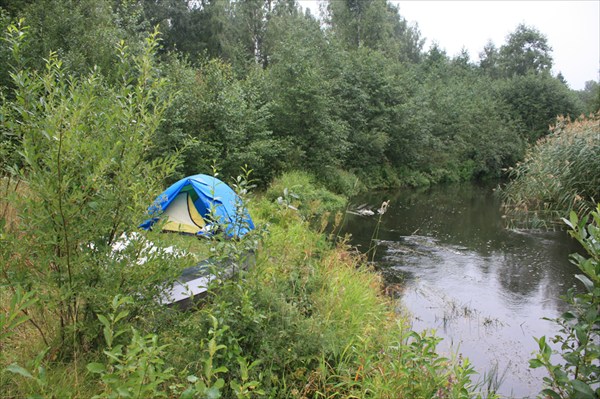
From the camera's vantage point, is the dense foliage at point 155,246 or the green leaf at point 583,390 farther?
the dense foliage at point 155,246

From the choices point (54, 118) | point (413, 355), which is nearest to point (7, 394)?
point (54, 118)

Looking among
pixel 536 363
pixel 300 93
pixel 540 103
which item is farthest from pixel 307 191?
pixel 540 103

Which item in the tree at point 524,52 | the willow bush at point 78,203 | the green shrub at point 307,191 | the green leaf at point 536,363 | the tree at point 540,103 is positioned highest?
the tree at point 524,52

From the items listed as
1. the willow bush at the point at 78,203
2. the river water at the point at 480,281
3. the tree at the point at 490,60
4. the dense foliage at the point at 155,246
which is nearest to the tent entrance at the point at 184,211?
the dense foliage at the point at 155,246

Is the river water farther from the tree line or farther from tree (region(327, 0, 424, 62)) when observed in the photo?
tree (region(327, 0, 424, 62))

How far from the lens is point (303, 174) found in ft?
50.2

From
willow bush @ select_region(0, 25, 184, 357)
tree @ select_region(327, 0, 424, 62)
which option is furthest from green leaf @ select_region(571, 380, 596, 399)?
tree @ select_region(327, 0, 424, 62)

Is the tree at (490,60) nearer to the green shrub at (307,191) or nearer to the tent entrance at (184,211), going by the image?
the green shrub at (307,191)

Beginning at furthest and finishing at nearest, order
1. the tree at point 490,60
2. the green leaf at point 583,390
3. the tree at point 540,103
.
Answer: the tree at point 490,60 < the tree at point 540,103 < the green leaf at point 583,390

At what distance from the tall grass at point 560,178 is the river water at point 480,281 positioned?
30.3 inches

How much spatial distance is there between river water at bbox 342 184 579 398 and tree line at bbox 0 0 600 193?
3.92 metres

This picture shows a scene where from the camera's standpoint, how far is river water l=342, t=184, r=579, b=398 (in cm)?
568

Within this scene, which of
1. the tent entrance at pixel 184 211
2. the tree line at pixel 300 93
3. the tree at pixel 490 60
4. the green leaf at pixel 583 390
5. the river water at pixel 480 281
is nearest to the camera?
the green leaf at pixel 583 390

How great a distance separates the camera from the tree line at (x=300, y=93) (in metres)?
11.8
